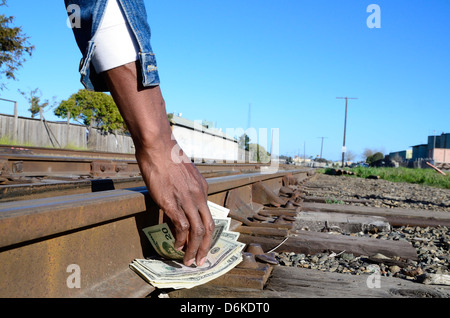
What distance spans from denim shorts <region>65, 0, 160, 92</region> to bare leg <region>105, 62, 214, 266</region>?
0.07m

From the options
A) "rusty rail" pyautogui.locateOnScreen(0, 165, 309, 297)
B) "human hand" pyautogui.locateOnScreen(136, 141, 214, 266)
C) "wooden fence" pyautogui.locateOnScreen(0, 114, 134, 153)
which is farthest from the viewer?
"wooden fence" pyautogui.locateOnScreen(0, 114, 134, 153)

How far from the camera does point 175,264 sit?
1.65 m

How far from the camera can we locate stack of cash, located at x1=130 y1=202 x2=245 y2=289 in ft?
4.90

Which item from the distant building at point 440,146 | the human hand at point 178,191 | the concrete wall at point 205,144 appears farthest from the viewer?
the distant building at point 440,146

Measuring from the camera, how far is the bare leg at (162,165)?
1.34 m

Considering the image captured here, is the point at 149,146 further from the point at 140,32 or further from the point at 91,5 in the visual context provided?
the point at 91,5

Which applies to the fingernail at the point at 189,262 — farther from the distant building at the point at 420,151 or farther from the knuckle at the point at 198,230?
the distant building at the point at 420,151

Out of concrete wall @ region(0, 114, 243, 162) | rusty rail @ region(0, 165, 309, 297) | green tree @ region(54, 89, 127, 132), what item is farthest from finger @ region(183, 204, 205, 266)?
green tree @ region(54, 89, 127, 132)

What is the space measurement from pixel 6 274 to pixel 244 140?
979 inches

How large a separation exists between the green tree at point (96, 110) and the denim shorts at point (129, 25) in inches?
1360

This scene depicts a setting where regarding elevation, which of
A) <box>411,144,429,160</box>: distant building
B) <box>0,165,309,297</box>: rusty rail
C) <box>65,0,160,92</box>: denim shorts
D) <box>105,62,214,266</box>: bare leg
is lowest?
<box>0,165,309,297</box>: rusty rail

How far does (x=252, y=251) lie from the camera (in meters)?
1.97

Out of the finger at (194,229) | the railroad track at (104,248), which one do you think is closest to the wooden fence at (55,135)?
the railroad track at (104,248)

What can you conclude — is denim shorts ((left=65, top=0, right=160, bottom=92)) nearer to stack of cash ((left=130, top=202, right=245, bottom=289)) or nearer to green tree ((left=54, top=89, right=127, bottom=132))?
stack of cash ((left=130, top=202, right=245, bottom=289))
